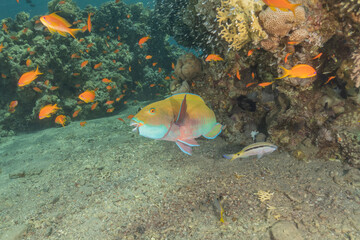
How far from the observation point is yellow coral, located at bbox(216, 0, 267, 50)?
346 centimetres

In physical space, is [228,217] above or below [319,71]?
below

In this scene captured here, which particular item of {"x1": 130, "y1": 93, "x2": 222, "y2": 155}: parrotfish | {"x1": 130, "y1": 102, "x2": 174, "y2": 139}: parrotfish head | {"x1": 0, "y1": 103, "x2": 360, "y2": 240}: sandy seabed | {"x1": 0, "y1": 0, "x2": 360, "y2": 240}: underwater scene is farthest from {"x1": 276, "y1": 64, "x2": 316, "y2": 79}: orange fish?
{"x1": 130, "y1": 102, "x2": 174, "y2": 139}: parrotfish head

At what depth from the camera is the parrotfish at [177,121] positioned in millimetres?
1385

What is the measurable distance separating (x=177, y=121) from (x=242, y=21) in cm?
298

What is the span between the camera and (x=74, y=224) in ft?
10.5

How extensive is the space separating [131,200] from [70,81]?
9065mm

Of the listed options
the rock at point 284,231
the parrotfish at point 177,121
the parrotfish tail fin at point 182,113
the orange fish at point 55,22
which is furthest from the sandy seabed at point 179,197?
the orange fish at point 55,22

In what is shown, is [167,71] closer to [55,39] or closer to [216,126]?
[55,39]

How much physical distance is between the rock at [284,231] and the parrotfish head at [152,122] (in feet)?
7.53

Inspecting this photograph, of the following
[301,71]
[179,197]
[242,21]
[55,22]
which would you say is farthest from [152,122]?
[55,22]

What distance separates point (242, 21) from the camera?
141 inches

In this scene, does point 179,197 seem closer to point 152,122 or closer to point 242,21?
point 152,122

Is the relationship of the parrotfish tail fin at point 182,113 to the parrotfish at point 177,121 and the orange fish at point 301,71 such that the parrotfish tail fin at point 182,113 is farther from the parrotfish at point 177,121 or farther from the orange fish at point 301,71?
the orange fish at point 301,71

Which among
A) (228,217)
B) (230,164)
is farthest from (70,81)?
(228,217)
